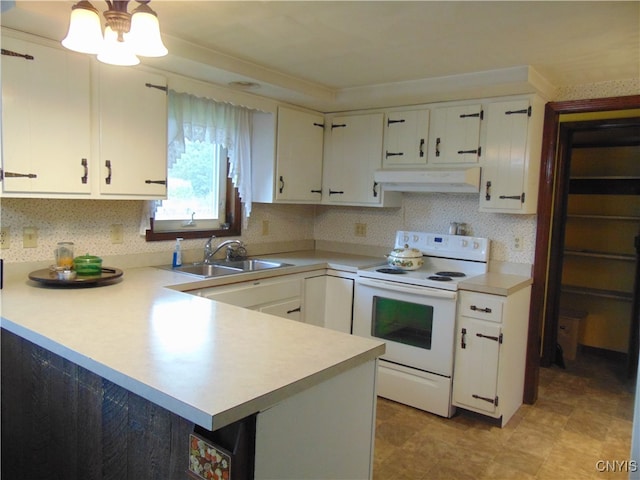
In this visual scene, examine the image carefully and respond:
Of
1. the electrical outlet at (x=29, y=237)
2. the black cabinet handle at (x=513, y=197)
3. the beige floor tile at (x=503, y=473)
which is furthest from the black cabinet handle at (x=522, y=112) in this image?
the electrical outlet at (x=29, y=237)

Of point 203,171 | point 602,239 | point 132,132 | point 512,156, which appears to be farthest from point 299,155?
point 602,239

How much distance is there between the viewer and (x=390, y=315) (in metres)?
3.29

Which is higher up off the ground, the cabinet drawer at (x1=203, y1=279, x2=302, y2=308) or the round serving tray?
the round serving tray

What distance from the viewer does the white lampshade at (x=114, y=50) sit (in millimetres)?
1563

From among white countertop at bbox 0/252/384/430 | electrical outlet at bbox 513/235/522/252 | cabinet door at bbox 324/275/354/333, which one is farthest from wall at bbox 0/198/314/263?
electrical outlet at bbox 513/235/522/252

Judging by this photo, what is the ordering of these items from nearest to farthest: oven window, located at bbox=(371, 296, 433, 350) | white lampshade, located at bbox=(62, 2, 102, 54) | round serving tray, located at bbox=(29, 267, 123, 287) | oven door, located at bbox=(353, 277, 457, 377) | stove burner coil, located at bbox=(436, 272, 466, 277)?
white lampshade, located at bbox=(62, 2, 102, 54)
round serving tray, located at bbox=(29, 267, 123, 287)
oven door, located at bbox=(353, 277, 457, 377)
oven window, located at bbox=(371, 296, 433, 350)
stove burner coil, located at bbox=(436, 272, 466, 277)

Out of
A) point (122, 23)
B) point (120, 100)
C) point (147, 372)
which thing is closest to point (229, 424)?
point (147, 372)

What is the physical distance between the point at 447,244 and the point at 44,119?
106 inches

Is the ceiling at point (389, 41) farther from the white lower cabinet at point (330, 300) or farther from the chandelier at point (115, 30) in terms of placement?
the white lower cabinet at point (330, 300)

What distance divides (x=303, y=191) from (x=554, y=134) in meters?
1.86

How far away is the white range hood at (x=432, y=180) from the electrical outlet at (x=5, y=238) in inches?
94.7

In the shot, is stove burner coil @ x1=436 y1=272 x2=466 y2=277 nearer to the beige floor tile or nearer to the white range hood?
the white range hood

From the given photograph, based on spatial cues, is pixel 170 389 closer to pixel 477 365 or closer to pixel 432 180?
pixel 477 365

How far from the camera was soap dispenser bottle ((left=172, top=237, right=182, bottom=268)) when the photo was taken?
121 inches
